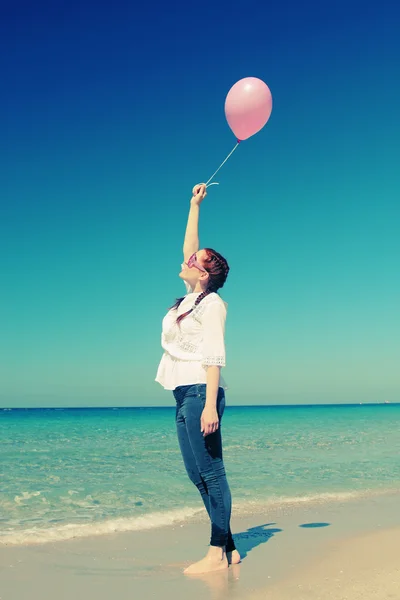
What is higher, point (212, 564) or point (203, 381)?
point (203, 381)

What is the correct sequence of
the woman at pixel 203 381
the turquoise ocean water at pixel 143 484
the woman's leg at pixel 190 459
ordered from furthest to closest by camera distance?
the turquoise ocean water at pixel 143 484 → the woman's leg at pixel 190 459 → the woman at pixel 203 381

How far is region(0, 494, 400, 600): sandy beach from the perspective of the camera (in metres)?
3.27

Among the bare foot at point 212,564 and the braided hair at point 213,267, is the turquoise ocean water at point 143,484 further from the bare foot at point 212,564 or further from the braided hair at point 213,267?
the braided hair at point 213,267

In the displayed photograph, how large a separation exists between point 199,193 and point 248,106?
0.94 meters

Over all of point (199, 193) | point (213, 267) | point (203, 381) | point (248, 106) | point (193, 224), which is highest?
point (248, 106)

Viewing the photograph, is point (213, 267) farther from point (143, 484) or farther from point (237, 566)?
point (143, 484)

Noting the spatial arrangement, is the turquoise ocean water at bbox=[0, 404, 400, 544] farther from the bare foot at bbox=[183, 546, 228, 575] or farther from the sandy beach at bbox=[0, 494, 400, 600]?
the bare foot at bbox=[183, 546, 228, 575]

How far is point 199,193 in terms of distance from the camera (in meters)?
4.13

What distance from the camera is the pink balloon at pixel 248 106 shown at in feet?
14.8

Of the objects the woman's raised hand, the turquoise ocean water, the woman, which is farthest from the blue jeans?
the turquoise ocean water

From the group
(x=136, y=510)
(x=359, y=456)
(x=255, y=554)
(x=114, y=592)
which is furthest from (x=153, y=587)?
(x=359, y=456)

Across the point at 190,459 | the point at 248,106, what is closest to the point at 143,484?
the point at 190,459

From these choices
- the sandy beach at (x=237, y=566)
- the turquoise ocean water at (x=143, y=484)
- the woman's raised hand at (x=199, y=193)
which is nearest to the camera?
the sandy beach at (x=237, y=566)

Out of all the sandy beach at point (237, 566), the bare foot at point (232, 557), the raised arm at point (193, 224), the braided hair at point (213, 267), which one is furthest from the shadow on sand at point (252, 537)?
the raised arm at point (193, 224)
